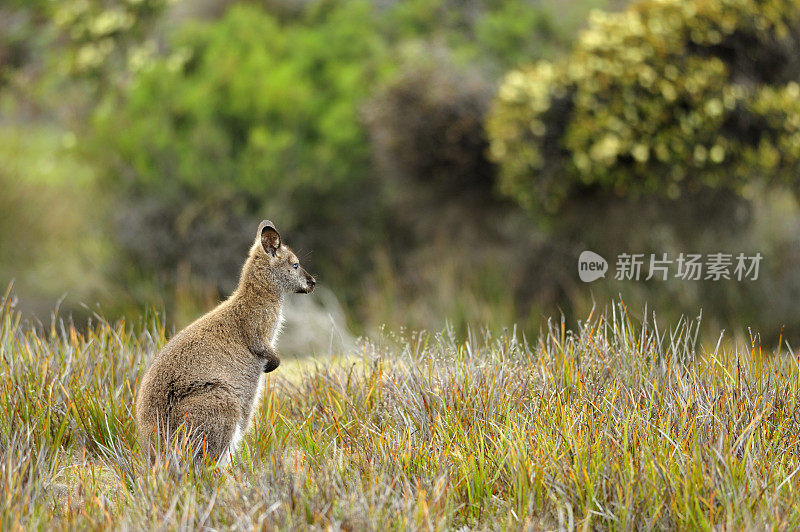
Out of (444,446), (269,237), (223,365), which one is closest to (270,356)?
(223,365)

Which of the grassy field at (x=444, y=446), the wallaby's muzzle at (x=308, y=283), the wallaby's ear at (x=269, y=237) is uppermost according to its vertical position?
the wallaby's ear at (x=269, y=237)

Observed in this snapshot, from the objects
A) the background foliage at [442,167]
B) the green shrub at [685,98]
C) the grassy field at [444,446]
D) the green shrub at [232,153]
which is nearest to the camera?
the grassy field at [444,446]

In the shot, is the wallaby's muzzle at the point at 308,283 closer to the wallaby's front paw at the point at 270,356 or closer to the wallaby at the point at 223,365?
the wallaby at the point at 223,365

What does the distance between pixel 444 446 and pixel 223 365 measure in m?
1.11

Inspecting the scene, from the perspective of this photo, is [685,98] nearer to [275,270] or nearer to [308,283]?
[308,283]

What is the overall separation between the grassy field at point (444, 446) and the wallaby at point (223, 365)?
174mm

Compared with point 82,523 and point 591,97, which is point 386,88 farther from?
point 82,523

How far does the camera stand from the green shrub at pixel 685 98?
9328mm

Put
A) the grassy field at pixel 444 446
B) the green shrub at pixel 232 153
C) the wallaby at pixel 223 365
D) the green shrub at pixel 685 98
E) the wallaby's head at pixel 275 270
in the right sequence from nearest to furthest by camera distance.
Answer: the grassy field at pixel 444 446
the wallaby at pixel 223 365
the wallaby's head at pixel 275 270
the green shrub at pixel 685 98
the green shrub at pixel 232 153

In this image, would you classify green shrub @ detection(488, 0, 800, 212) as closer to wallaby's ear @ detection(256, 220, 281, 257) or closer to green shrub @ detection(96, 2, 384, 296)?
green shrub @ detection(96, 2, 384, 296)

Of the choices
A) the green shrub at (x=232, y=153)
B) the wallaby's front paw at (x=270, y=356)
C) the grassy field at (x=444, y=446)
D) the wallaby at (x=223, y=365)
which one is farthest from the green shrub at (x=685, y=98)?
the wallaby's front paw at (x=270, y=356)

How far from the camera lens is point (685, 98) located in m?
9.39

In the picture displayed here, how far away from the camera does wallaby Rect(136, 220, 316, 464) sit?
415 centimetres

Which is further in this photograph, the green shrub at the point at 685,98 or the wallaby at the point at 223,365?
the green shrub at the point at 685,98
